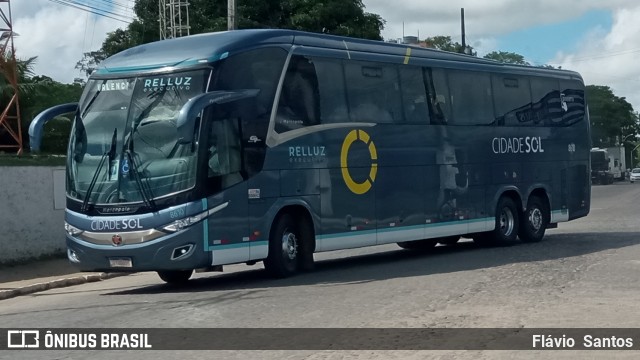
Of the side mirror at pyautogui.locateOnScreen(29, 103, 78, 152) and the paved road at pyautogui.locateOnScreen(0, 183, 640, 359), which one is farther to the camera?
the side mirror at pyautogui.locateOnScreen(29, 103, 78, 152)

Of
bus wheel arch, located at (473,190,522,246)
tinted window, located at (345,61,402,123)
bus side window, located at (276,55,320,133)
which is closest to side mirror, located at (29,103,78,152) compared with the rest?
bus side window, located at (276,55,320,133)

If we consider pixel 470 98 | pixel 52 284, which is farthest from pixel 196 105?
pixel 470 98

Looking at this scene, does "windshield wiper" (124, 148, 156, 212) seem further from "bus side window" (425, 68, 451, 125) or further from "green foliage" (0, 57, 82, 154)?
"green foliage" (0, 57, 82, 154)

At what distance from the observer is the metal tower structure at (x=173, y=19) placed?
39.6m

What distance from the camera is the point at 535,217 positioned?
941 inches

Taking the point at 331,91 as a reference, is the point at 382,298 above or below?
below

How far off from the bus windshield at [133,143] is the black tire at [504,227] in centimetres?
986

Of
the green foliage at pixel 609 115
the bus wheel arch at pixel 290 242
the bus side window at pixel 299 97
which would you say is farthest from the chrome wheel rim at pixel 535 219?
the green foliage at pixel 609 115

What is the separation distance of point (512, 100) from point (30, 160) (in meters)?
11.2

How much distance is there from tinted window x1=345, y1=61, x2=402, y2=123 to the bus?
3cm

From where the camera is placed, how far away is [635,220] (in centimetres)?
3103

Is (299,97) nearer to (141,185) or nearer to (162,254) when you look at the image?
(141,185)

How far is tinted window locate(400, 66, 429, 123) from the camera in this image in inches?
770

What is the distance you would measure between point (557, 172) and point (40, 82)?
22.4 m
